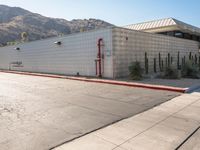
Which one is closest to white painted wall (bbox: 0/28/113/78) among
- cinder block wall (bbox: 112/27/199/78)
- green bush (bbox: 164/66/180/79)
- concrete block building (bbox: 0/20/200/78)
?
concrete block building (bbox: 0/20/200/78)

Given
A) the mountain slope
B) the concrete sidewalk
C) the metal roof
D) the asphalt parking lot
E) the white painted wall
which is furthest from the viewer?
the mountain slope

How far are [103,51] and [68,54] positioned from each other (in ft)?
13.5

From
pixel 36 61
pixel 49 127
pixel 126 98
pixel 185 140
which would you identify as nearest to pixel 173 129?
pixel 185 140

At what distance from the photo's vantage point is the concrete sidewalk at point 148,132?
409cm

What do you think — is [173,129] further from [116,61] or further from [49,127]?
[116,61]

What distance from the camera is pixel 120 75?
14.0 m

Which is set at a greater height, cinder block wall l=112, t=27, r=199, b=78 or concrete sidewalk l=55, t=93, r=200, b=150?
cinder block wall l=112, t=27, r=199, b=78

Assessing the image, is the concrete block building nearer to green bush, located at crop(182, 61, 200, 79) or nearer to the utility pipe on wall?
the utility pipe on wall

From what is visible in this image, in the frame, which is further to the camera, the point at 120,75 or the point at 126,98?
the point at 120,75

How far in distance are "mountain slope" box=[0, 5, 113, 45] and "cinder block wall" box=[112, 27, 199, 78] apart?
94.7 m

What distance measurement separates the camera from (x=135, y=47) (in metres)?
15.0

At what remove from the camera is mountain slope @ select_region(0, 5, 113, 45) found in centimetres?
11356

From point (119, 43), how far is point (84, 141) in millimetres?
10050

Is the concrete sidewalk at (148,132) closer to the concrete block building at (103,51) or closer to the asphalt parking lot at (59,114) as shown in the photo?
the asphalt parking lot at (59,114)
